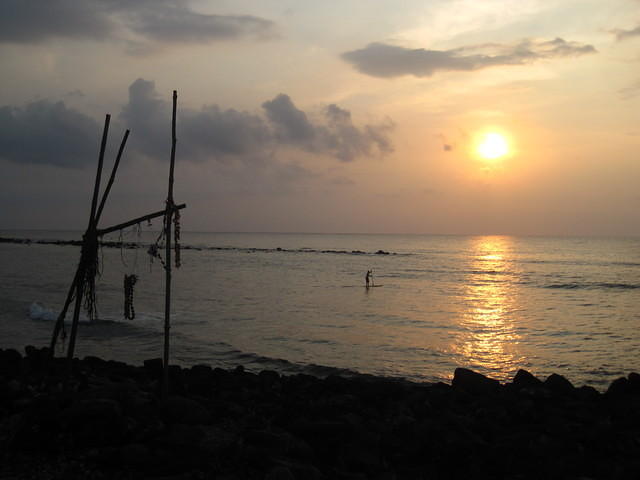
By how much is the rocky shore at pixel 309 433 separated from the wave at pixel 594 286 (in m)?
41.7

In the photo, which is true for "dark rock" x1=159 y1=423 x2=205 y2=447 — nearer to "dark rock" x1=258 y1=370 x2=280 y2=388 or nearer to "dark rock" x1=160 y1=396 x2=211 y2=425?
"dark rock" x1=160 y1=396 x2=211 y2=425

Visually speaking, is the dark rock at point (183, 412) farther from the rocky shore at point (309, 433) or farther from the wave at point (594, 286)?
the wave at point (594, 286)

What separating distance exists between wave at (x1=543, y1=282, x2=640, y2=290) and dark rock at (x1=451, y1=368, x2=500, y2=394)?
42309mm

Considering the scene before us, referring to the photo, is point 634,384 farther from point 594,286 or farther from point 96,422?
point 594,286

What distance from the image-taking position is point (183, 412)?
9.76 metres

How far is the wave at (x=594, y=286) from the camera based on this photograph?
50.4 m

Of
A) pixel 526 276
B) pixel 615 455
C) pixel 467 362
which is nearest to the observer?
pixel 615 455

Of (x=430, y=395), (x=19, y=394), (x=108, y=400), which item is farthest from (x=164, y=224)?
(x=430, y=395)

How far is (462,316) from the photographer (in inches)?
1278

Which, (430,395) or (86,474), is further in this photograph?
(430,395)

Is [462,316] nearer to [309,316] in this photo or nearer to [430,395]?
[309,316]

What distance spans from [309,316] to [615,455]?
22.1 metres

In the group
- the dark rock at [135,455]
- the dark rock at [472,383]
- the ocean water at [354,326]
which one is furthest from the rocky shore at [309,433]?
the ocean water at [354,326]

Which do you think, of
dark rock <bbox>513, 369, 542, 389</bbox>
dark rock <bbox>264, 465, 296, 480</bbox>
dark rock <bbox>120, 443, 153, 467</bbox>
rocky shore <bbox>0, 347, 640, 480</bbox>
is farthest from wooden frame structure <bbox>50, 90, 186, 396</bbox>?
dark rock <bbox>513, 369, 542, 389</bbox>
